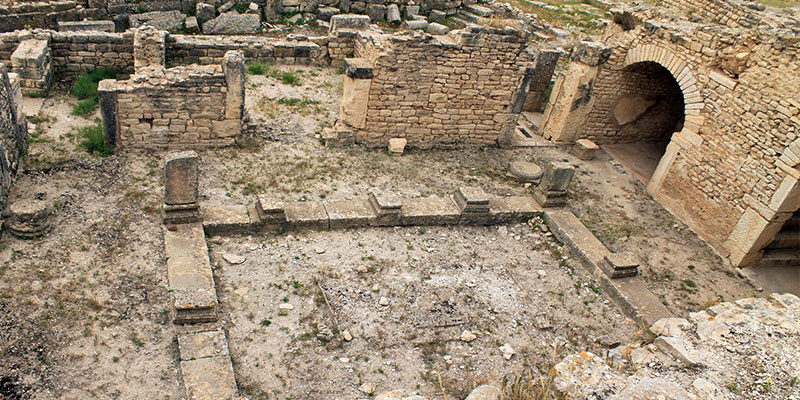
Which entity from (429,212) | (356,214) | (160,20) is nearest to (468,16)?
(160,20)

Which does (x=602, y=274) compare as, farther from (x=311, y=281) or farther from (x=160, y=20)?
(x=160, y=20)

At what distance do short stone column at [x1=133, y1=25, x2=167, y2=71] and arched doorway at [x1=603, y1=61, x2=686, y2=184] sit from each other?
10.6 meters

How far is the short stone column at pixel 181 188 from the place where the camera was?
8.68 m

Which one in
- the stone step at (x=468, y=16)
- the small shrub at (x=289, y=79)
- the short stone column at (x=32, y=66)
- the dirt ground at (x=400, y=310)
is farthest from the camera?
the stone step at (x=468, y=16)

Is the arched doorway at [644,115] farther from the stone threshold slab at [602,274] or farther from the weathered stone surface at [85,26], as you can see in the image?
the weathered stone surface at [85,26]

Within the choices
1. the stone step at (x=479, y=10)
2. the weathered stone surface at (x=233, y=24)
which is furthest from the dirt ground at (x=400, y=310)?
the stone step at (x=479, y=10)

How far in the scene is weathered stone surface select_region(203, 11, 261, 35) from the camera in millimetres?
17359

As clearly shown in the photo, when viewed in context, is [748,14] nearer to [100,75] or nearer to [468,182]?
[468,182]

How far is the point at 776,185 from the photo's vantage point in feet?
33.1

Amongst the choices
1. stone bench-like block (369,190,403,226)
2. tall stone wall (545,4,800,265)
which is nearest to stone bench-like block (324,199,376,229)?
stone bench-like block (369,190,403,226)

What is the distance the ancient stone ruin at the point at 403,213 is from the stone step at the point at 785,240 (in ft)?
0.22

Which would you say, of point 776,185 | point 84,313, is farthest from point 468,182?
point 84,313

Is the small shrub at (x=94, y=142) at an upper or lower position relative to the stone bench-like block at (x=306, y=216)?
lower

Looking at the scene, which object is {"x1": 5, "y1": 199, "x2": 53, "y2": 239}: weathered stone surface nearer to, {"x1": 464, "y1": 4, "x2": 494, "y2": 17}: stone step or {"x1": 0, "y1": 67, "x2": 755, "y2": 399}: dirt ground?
{"x1": 0, "y1": 67, "x2": 755, "y2": 399}: dirt ground
